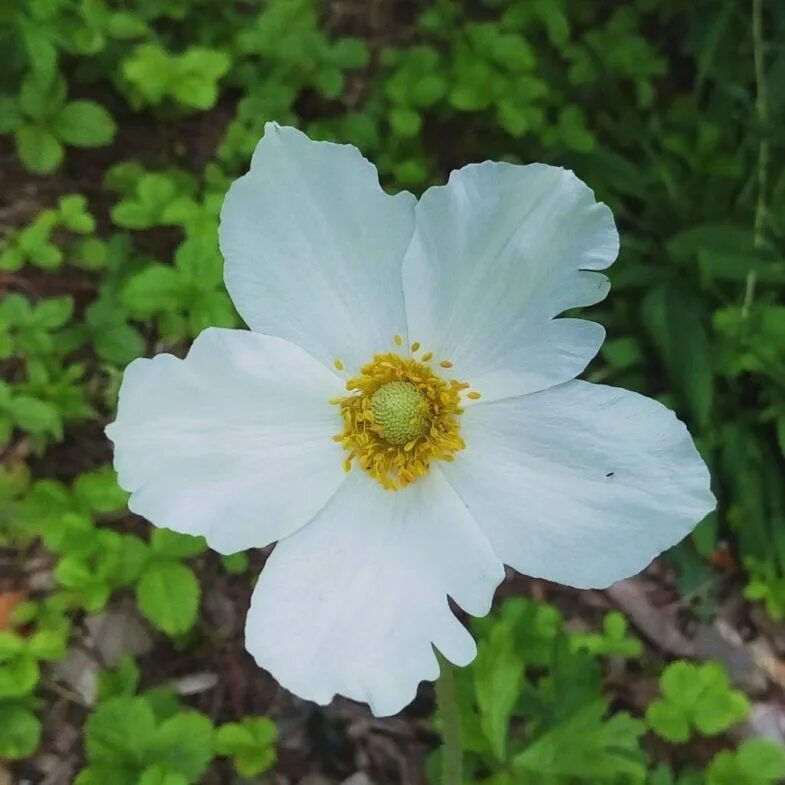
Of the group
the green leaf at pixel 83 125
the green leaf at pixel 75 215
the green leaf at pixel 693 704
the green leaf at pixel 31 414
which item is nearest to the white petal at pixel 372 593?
the green leaf at pixel 31 414

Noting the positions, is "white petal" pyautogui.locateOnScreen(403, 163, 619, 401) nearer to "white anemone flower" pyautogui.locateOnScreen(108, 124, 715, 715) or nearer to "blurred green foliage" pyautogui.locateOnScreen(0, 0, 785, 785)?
"white anemone flower" pyautogui.locateOnScreen(108, 124, 715, 715)

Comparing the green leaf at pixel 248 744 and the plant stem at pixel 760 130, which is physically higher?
the plant stem at pixel 760 130

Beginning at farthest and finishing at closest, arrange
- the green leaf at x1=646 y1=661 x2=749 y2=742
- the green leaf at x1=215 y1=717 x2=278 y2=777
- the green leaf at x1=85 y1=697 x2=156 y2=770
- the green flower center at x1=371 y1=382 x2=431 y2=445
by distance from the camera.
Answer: the green leaf at x1=646 y1=661 x2=749 y2=742 < the green leaf at x1=215 y1=717 x2=278 y2=777 < the green leaf at x1=85 y1=697 x2=156 y2=770 < the green flower center at x1=371 y1=382 x2=431 y2=445

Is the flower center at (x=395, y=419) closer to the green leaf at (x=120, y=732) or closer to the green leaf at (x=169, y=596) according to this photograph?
the green leaf at (x=169, y=596)

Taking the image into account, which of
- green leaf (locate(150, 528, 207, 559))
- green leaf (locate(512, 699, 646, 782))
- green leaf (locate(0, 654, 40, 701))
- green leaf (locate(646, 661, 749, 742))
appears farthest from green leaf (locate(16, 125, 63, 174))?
green leaf (locate(646, 661, 749, 742))

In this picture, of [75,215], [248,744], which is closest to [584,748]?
[248,744]

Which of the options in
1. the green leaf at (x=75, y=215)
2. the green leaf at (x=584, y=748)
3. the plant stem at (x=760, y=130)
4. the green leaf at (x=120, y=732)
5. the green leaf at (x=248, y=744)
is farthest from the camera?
the plant stem at (x=760, y=130)

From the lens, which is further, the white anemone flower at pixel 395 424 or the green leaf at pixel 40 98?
the green leaf at pixel 40 98
